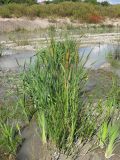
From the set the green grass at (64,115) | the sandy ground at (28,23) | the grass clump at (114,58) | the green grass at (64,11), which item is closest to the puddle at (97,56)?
the grass clump at (114,58)

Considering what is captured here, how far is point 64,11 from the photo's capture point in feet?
137

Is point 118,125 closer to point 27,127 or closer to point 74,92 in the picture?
point 74,92

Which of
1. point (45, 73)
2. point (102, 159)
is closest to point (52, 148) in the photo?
point (102, 159)

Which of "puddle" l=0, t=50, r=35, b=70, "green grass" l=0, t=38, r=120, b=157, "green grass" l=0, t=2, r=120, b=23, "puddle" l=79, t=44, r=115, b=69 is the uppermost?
"green grass" l=0, t=2, r=120, b=23

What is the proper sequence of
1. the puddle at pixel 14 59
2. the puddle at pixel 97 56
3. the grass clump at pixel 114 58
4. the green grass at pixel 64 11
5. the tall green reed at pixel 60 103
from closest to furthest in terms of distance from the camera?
the tall green reed at pixel 60 103 → the puddle at pixel 14 59 → the grass clump at pixel 114 58 → the puddle at pixel 97 56 → the green grass at pixel 64 11

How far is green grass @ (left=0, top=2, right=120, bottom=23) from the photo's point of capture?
38.8 metres

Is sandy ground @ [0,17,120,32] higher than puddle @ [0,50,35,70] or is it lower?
higher

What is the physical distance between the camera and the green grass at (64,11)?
3884 cm

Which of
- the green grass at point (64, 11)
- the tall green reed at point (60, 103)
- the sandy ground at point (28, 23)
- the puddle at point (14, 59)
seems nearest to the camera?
the tall green reed at point (60, 103)

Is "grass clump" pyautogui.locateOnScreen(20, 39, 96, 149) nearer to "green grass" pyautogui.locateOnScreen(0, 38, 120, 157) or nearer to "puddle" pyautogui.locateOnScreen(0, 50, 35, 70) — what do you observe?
"green grass" pyautogui.locateOnScreen(0, 38, 120, 157)

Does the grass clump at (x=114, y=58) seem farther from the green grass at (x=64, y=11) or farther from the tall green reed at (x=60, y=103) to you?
the green grass at (x=64, y=11)

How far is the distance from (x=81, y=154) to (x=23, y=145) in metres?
0.97

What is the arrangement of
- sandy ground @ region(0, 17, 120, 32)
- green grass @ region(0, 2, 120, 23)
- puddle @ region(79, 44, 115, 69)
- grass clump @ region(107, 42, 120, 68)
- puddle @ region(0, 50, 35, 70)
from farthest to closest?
1. green grass @ region(0, 2, 120, 23)
2. sandy ground @ region(0, 17, 120, 32)
3. puddle @ region(79, 44, 115, 69)
4. grass clump @ region(107, 42, 120, 68)
5. puddle @ region(0, 50, 35, 70)

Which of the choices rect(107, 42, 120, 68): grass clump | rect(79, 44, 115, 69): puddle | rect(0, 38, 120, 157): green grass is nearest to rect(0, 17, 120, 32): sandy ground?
rect(79, 44, 115, 69): puddle
